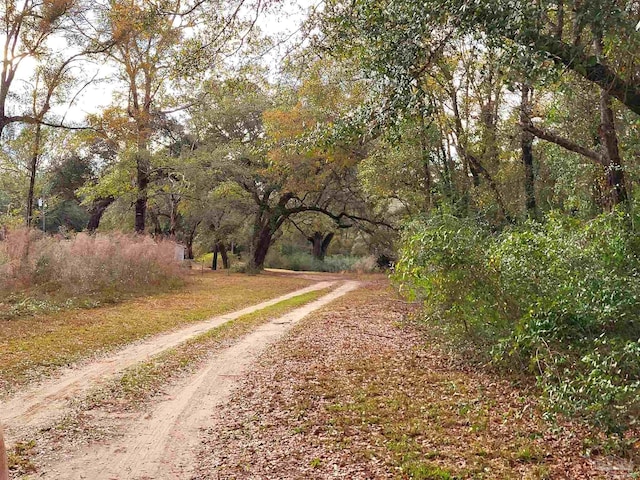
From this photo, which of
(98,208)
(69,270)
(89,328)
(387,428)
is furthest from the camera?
(98,208)

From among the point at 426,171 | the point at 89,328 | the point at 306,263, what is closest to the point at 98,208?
the point at 306,263

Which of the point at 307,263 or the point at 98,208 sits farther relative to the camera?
the point at 307,263

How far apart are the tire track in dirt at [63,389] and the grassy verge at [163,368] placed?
0.25 meters

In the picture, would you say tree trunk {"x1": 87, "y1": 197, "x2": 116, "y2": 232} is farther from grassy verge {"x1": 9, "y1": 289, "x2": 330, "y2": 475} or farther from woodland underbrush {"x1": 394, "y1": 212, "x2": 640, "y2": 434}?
woodland underbrush {"x1": 394, "y1": 212, "x2": 640, "y2": 434}

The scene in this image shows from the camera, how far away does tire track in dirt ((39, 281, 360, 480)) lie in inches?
173

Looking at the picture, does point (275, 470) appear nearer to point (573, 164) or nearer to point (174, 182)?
point (573, 164)

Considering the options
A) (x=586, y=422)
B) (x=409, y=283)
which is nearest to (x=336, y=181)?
(x=409, y=283)

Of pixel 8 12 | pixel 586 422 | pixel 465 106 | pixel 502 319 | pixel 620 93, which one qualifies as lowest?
pixel 586 422

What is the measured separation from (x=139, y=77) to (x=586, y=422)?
23.7 m

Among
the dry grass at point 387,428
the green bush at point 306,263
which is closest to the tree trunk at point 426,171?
the dry grass at point 387,428

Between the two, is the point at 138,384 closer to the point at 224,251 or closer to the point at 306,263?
the point at 224,251

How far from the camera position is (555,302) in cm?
565

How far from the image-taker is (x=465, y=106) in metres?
13.7

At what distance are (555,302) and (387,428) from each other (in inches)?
88.0
